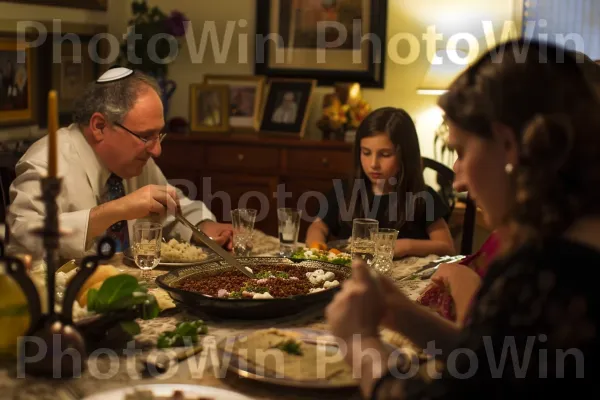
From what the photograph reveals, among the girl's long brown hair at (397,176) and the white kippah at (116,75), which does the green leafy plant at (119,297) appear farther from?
the girl's long brown hair at (397,176)

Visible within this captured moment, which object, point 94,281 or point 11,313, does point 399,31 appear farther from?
point 11,313

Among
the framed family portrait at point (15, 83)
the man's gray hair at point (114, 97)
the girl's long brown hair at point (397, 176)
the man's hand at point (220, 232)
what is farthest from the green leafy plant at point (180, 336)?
the framed family portrait at point (15, 83)

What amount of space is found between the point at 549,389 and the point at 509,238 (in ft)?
0.69

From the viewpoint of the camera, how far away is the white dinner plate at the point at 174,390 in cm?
126

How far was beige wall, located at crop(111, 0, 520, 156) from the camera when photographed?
4793 millimetres

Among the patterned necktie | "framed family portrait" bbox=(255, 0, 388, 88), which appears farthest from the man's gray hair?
"framed family portrait" bbox=(255, 0, 388, 88)

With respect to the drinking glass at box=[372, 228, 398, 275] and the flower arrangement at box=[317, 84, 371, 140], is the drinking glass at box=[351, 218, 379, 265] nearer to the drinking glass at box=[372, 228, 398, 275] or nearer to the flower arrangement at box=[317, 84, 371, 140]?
the drinking glass at box=[372, 228, 398, 275]

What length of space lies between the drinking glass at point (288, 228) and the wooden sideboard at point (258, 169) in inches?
79.5

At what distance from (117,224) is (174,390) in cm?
157

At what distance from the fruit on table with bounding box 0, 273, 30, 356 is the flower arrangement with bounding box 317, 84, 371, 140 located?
11.1 ft

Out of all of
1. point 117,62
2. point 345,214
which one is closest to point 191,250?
point 345,214

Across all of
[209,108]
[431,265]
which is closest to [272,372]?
[431,265]

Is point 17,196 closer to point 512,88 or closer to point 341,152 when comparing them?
point 512,88

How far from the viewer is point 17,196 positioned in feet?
8.14
